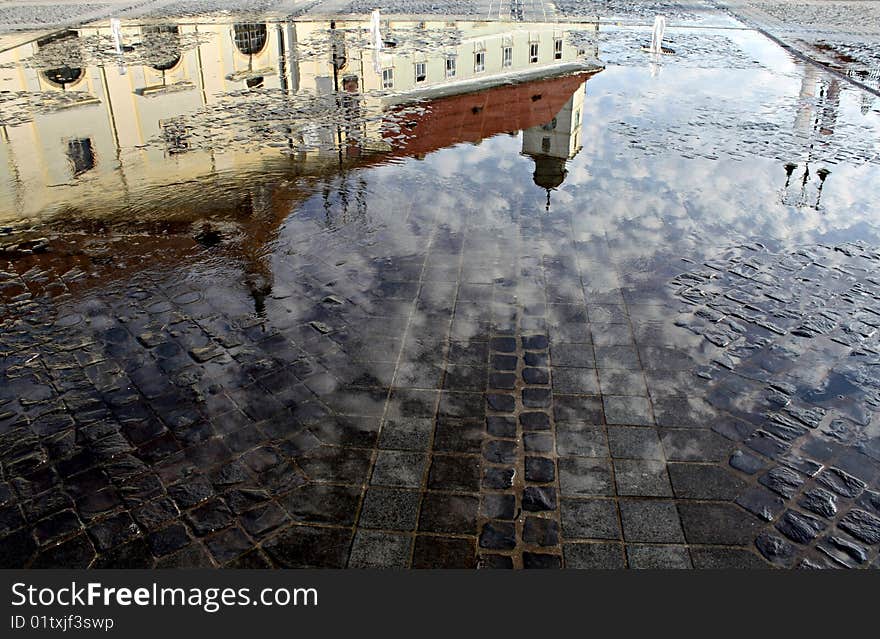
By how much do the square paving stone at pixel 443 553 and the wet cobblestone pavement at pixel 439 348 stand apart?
19mm

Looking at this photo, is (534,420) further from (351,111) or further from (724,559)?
(351,111)

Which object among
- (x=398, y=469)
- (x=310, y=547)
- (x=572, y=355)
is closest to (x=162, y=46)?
(x=572, y=355)

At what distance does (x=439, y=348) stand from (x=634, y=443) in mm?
2055

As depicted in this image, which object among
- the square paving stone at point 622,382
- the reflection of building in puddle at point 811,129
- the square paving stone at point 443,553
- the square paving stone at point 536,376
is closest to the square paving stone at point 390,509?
the square paving stone at point 443,553

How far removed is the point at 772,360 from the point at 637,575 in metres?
3.16

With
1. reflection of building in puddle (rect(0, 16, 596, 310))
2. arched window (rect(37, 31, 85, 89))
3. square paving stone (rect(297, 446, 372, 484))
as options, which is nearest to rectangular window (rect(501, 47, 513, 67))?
reflection of building in puddle (rect(0, 16, 596, 310))

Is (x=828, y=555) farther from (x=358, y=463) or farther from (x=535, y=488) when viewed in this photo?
(x=358, y=463)

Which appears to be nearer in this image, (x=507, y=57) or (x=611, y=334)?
(x=611, y=334)

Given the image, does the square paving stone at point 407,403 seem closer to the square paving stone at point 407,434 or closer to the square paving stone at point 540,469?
the square paving stone at point 407,434

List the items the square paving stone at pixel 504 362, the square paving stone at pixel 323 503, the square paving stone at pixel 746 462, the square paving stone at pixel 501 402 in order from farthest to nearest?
the square paving stone at pixel 504 362
the square paving stone at pixel 501 402
the square paving stone at pixel 746 462
the square paving stone at pixel 323 503

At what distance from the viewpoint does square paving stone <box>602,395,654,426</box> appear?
19.8 ft

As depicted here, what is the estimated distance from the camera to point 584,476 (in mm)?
5438

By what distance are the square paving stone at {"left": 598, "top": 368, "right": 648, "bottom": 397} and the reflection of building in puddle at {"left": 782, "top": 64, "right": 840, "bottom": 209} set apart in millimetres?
5632

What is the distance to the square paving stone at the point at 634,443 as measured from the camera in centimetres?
566
